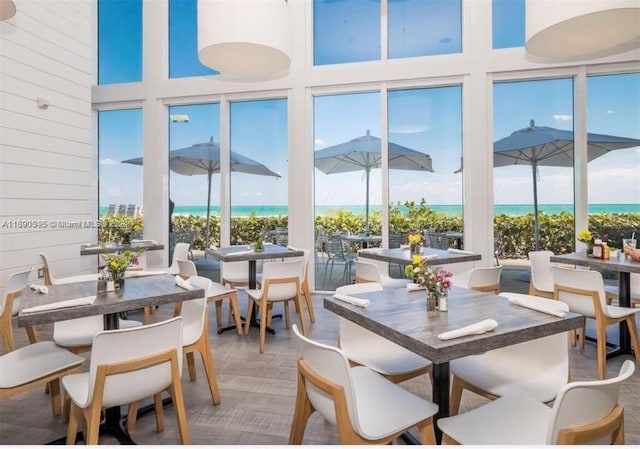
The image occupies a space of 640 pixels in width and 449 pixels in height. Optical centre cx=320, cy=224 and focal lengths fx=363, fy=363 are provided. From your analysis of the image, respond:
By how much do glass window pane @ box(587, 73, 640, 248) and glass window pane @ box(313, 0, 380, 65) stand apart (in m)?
3.13

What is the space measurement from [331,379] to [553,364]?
4.24ft

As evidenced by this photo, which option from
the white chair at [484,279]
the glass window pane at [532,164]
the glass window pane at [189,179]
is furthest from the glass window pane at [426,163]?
the glass window pane at [189,179]

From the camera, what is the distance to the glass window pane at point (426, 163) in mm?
5434

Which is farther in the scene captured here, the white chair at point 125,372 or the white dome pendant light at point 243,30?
the white dome pendant light at point 243,30

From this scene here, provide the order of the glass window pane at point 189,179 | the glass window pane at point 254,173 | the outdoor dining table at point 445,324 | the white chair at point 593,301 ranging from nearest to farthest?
the outdoor dining table at point 445,324, the white chair at point 593,301, the glass window pane at point 254,173, the glass window pane at point 189,179

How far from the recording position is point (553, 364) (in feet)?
6.31

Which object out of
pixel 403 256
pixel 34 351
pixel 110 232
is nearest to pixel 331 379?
pixel 34 351

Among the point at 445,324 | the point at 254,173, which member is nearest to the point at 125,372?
the point at 445,324

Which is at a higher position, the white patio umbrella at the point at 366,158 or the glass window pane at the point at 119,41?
the glass window pane at the point at 119,41

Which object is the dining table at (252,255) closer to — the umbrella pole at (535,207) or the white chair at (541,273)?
the white chair at (541,273)

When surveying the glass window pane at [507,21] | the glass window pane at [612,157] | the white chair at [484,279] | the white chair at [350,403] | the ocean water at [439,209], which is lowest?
the white chair at [350,403]

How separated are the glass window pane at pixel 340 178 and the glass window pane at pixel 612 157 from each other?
3.06m

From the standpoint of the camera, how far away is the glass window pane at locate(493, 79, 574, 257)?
5.16 metres

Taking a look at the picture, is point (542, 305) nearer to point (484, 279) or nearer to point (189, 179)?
point (484, 279)
